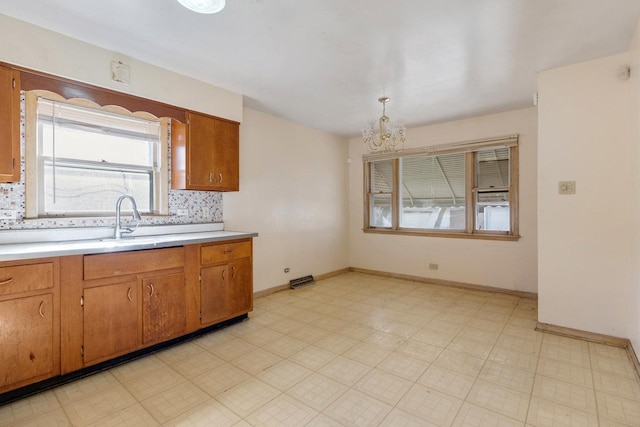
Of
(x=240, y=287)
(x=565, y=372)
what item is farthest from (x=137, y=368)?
(x=565, y=372)

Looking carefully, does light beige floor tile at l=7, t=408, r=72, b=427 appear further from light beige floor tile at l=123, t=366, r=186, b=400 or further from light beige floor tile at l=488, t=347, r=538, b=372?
light beige floor tile at l=488, t=347, r=538, b=372

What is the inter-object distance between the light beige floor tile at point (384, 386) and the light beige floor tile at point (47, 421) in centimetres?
173

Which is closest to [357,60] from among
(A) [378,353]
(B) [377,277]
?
(A) [378,353]

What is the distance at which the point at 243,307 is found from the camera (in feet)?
10.5

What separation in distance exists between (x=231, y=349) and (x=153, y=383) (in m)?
0.64

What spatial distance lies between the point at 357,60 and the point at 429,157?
8.55 feet

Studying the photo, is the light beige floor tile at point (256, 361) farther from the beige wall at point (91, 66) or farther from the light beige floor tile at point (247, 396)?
the beige wall at point (91, 66)

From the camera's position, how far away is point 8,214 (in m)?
2.26

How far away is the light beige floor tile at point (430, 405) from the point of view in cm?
177

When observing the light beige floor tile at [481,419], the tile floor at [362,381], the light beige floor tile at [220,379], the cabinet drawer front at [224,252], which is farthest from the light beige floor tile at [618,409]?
the cabinet drawer front at [224,252]

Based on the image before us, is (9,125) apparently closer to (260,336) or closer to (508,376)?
(260,336)

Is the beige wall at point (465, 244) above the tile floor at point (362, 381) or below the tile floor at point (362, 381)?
above

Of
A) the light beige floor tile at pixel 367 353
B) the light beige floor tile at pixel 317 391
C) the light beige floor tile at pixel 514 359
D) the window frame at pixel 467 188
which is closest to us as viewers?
the light beige floor tile at pixel 317 391

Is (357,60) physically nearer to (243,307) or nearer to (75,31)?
(75,31)
